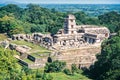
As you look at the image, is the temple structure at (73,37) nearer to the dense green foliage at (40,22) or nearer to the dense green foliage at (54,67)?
the dense green foliage at (40,22)

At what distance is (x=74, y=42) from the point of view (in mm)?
49969

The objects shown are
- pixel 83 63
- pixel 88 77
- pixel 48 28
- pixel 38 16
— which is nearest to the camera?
pixel 88 77

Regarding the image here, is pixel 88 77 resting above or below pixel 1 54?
below

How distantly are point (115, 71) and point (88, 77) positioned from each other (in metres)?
4.65

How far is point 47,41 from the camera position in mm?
Answer: 51312

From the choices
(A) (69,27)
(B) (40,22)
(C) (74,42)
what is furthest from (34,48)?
(B) (40,22)

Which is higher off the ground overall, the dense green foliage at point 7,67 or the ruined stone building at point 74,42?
the dense green foliage at point 7,67

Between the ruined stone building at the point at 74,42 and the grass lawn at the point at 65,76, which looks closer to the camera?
the grass lawn at the point at 65,76

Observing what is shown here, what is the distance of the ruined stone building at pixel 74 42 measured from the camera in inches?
1631

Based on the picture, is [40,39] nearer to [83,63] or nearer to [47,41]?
[47,41]

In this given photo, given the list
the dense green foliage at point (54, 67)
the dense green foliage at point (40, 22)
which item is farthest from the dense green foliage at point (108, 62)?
the dense green foliage at point (40, 22)

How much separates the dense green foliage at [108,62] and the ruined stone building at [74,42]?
117 inches

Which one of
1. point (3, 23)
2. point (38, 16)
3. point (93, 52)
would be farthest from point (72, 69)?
point (38, 16)

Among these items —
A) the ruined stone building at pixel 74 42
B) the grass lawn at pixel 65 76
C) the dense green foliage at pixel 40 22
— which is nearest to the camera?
the grass lawn at pixel 65 76
